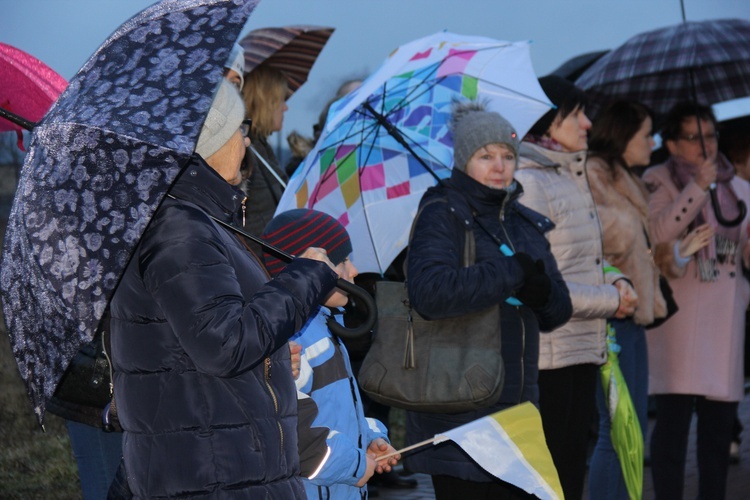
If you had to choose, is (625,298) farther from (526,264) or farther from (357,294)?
(357,294)

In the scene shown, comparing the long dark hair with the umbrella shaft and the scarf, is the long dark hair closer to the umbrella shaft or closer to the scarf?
the scarf

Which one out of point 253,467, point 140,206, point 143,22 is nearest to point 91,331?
point 140,206

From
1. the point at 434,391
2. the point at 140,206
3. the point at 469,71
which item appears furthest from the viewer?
the point at 469,71

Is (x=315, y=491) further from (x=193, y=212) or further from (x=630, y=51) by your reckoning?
(x=630, y=51)

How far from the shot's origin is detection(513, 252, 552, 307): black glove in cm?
449

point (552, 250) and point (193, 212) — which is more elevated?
point (193, 212)

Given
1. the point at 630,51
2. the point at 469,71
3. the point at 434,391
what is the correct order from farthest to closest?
A: 1. the point at 630,51
2. the point at 469,71
3. the point at 434,391

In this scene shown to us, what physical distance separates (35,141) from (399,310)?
77.8 inches

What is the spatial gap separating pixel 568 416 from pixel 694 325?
178 cm

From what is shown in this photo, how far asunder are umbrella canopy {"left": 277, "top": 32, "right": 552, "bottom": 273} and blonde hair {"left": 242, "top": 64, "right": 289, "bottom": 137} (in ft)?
1.05

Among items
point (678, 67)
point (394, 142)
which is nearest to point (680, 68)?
point (678, 67)

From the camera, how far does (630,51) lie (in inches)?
280

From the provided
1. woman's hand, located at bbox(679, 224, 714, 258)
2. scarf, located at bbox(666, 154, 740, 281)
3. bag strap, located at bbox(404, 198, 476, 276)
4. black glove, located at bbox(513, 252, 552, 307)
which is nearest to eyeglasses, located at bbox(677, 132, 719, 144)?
scarf, located at bbox(666, 154, 740, 281)

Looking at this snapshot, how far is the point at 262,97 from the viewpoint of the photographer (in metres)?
5.69
